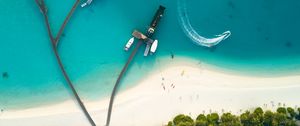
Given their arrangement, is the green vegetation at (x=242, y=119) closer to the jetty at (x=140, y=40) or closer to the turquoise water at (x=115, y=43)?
the turquoise water at (x=115, y=43)

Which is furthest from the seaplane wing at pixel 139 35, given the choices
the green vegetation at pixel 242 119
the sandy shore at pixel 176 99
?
the green vegetation at pixel 242 119

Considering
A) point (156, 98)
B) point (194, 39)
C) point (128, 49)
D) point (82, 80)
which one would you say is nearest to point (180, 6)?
point (194, 39)

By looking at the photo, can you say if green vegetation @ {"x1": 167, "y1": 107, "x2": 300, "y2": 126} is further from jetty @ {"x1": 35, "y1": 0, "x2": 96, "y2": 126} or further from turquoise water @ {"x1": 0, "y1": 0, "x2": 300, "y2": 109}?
jetty @ {"x1": 35, "y1": 0, "x2": 96, "y2": 126}

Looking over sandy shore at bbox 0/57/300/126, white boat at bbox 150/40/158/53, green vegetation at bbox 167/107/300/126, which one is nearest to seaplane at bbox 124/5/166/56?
white boat at bbox 150/40/158/53

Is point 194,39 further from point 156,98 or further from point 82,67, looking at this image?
point 82,67

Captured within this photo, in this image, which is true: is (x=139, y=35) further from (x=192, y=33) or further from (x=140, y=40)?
(x=192, y=33)

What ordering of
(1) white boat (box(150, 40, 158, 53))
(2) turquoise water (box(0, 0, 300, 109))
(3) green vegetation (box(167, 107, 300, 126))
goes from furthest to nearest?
(1) white boat (box(150, 40, 158, 53))
(2) turquoise water (box(0, 0, 300, 109))
(3) green vegetation (box(167, 107, 300, 126))

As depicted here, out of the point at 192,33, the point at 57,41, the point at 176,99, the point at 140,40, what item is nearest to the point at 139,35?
the point at 140,40
